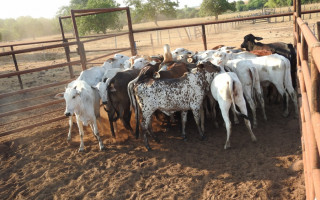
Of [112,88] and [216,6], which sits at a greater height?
[216,6]

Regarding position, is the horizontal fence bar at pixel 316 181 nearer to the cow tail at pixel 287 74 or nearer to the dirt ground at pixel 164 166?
the dirt ground at pixel 164 166

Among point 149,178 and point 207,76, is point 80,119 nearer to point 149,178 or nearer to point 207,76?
point 149,178

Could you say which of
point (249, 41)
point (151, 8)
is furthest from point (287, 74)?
point (151, 8)

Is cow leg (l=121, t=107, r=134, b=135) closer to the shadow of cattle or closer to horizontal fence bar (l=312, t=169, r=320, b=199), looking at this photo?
the shadow of cattle

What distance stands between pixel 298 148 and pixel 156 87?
2.60 m

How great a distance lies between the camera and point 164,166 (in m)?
4.81

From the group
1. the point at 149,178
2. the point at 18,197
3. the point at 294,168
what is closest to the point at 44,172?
the point at 18,197

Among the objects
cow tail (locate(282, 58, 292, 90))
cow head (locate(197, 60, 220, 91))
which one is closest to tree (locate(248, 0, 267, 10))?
cow tail (locate(282, 58, 292, 90))

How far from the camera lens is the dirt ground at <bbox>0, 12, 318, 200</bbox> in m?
4.03

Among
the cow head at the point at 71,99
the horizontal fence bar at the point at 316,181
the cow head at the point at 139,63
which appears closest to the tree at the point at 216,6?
the cow head at the point at 139,63

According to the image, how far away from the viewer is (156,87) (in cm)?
554

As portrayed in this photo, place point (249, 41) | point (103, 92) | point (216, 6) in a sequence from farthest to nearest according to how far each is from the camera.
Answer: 1. point (216, 6)
2. point (249, 41)
3. point (103, 92)

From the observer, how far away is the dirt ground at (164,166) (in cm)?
403

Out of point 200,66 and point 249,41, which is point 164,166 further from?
point 249,41
